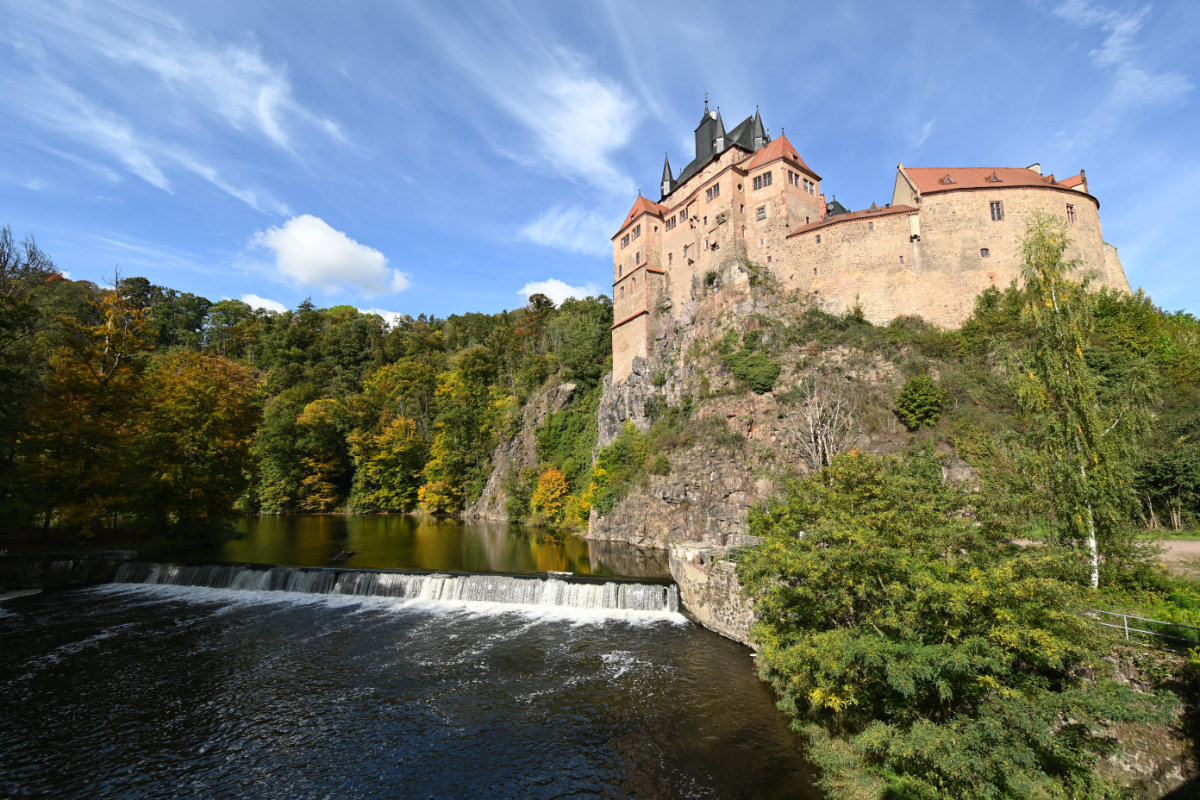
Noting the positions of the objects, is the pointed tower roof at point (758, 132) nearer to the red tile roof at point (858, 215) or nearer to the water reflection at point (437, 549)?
the red tile roof at point (858, 215)

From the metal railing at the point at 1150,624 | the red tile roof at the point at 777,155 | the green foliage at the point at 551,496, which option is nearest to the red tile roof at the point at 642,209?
the red tile roof at the point at 777,155

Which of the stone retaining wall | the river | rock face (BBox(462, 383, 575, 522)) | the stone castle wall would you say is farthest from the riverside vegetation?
the river

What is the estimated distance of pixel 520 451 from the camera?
52.1 meters

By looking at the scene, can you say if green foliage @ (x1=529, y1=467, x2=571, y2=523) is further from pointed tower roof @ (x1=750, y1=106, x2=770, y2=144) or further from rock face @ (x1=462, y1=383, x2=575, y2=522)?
pointed tower roof @ (x1=750, y1=106, x2=770, y2=144)

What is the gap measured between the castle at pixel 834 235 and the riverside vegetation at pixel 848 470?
2177 millimetres

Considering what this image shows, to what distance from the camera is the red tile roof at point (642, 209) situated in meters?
50.3

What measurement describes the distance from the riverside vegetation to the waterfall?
4761mm

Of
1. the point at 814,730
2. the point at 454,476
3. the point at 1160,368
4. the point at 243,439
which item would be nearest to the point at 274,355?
the point at 454,476

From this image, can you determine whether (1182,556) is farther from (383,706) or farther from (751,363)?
(751,363)

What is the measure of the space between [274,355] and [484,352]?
38.4m

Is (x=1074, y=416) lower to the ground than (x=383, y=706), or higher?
higher

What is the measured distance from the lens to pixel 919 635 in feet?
28.7

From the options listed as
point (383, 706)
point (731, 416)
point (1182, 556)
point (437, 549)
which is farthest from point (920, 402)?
point (437, 549)

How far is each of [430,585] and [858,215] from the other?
38.1 m
